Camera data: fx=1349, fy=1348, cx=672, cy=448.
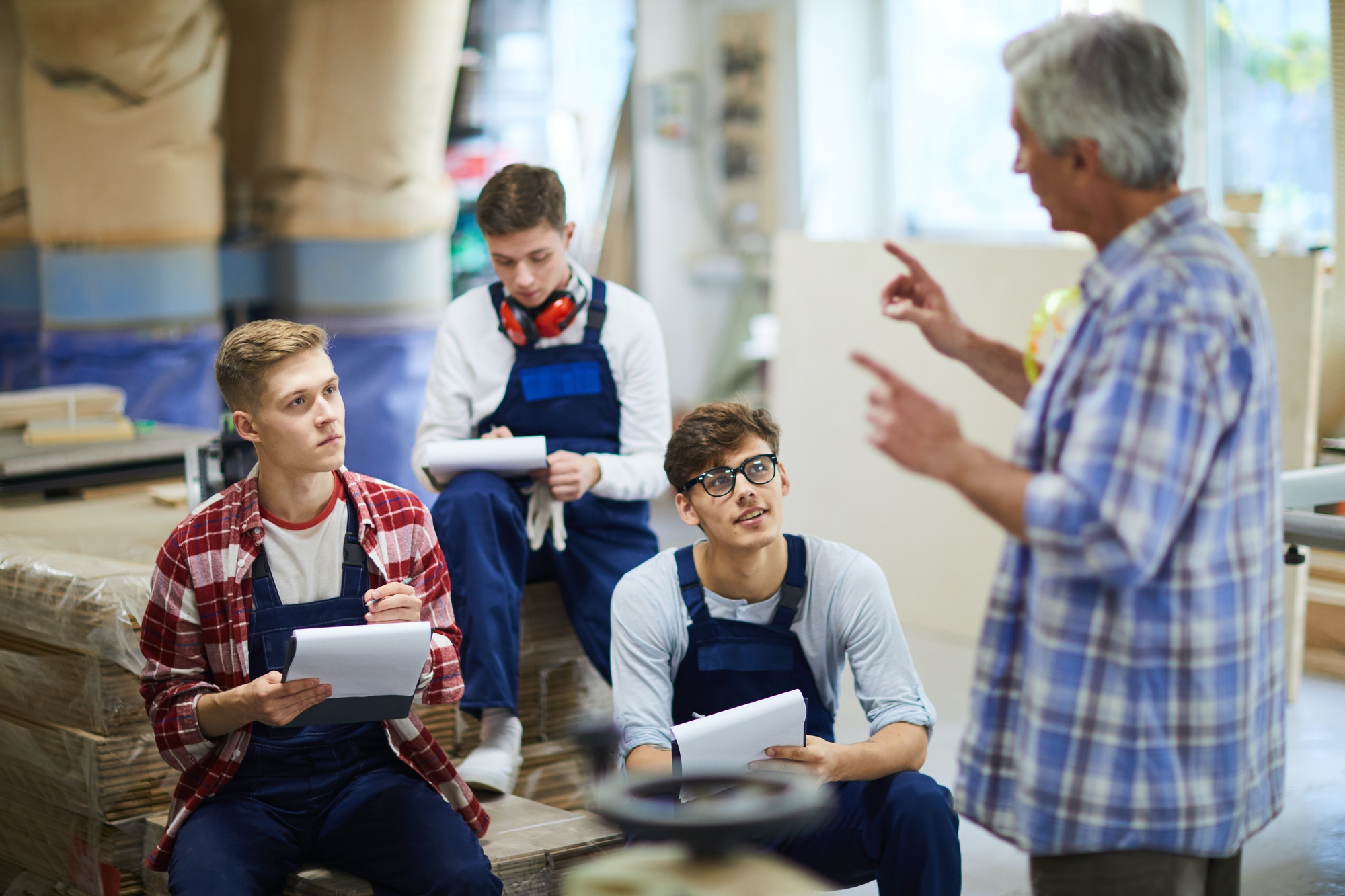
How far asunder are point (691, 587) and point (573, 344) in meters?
1.10

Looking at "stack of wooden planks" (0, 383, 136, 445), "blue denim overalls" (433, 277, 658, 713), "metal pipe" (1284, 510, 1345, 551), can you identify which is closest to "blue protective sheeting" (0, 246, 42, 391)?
"stack of wooden planks" (0, 383, 136, 445)

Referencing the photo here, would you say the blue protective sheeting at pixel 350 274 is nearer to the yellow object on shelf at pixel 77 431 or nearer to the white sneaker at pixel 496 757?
the yellow object on shelf at pixel 77 431

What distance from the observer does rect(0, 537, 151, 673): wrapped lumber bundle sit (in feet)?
9.66

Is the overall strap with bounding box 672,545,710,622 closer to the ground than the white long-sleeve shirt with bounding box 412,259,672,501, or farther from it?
closer to the ground

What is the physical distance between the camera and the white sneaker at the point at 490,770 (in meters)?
3.00

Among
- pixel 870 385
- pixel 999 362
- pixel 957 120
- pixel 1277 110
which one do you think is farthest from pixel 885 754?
pixel 957 120

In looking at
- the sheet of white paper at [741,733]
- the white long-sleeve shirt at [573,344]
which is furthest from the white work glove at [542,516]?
the sheet of white paper at [741,733]

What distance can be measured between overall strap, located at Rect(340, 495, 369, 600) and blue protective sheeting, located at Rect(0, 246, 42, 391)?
3626 mm

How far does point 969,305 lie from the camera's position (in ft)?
18.1

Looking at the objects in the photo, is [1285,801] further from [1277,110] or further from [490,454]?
[1277,110]

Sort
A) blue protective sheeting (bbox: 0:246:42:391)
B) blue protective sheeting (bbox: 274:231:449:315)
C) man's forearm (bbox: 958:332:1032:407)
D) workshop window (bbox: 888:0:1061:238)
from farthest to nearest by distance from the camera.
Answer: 1. workshop window (bbox: 888:0:1061:238)
2. blue protective sheeting (bbox: 274:231:449:315)
3. blue protective sheeting (bbox: 0:246:42:391)
4. man's forearm (bbox: 958:332:1032:407)

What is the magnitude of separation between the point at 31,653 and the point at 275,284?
3.07 m

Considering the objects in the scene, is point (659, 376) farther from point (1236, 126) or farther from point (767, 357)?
point (767, 357)

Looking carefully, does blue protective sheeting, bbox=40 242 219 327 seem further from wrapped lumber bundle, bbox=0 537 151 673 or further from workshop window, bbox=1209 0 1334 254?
workshop window, bbox=1209 0 1334 254
